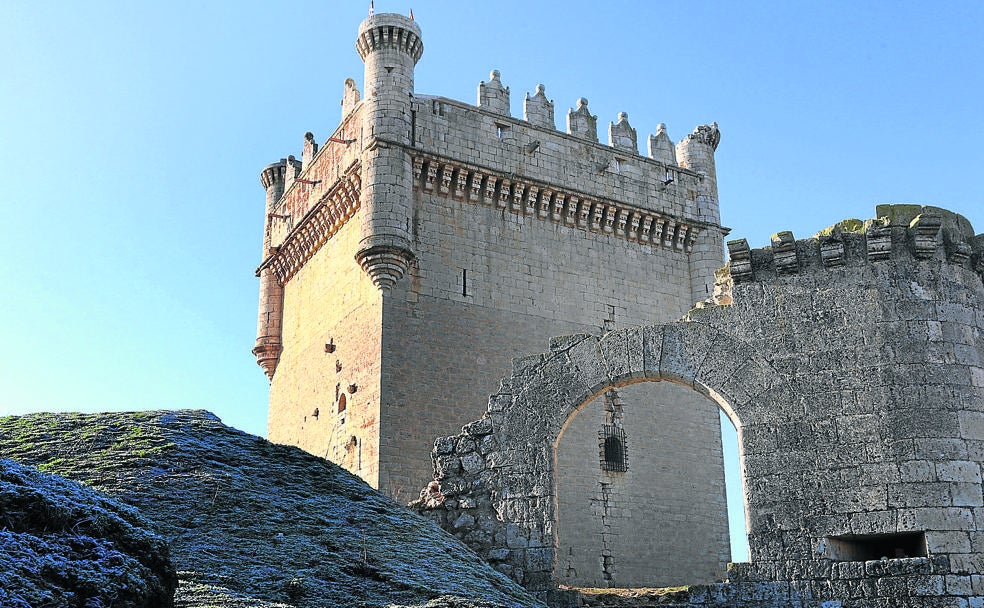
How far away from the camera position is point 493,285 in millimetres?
17516

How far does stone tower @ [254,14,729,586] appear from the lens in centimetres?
1617

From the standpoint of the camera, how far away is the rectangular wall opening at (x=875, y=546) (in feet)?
29.2

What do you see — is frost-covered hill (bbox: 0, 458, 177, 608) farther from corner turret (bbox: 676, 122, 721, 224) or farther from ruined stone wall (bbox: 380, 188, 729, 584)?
corner turret (bbox: 676, 122, 721, 224)

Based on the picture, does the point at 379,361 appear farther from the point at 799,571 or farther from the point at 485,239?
the point at 799,571

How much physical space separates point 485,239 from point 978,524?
34.7 feet

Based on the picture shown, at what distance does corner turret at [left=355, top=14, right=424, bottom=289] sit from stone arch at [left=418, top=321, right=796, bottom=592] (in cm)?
599

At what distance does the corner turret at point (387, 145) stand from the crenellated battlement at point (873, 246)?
749 cm

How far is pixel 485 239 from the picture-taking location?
17750mm

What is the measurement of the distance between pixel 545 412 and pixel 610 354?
0.95 meters

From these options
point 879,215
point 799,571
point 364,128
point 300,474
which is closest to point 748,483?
point 799,571

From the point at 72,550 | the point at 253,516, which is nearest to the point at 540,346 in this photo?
the point at 253,516

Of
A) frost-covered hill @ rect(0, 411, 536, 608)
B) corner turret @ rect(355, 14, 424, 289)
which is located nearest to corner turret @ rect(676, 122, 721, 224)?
corner turret @ rect(355, 14, 424, 289)

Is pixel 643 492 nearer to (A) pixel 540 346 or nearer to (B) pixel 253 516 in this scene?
(A) pixel 540 346

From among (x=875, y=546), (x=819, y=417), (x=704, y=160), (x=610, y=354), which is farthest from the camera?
(x=704, y=160)
